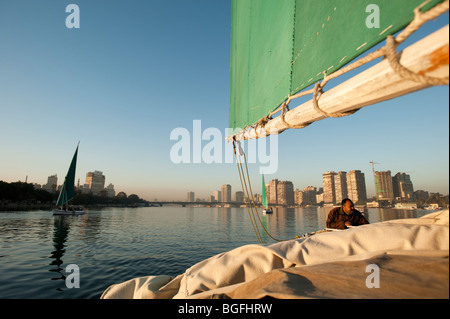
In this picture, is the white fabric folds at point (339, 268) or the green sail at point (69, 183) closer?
the white fabric folds at point (339, 268)

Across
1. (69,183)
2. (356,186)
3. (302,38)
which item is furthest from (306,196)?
(302,38)

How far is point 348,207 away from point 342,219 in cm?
39

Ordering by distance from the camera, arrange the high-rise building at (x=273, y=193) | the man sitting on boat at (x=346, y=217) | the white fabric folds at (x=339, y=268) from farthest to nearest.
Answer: the high-rise building at (x=273, y=193)
the man sitting on boat at (x=346, y=217)
the white fabric folds at (x=339, y=268)

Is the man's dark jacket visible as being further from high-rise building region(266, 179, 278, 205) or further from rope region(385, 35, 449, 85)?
high-rise building region(266, 179, 278, 205)

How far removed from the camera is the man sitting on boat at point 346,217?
581cm

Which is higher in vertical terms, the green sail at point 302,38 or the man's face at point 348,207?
the green sail at point 302,38

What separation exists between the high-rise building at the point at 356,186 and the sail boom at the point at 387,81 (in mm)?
127954

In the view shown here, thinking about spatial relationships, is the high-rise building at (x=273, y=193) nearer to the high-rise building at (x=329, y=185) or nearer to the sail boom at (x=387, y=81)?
the high-rise building at (x=329, y=185)

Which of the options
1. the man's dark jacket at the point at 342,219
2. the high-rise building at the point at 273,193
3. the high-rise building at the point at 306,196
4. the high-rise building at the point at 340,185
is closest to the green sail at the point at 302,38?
the man's dark jacket at the point at 342,219
